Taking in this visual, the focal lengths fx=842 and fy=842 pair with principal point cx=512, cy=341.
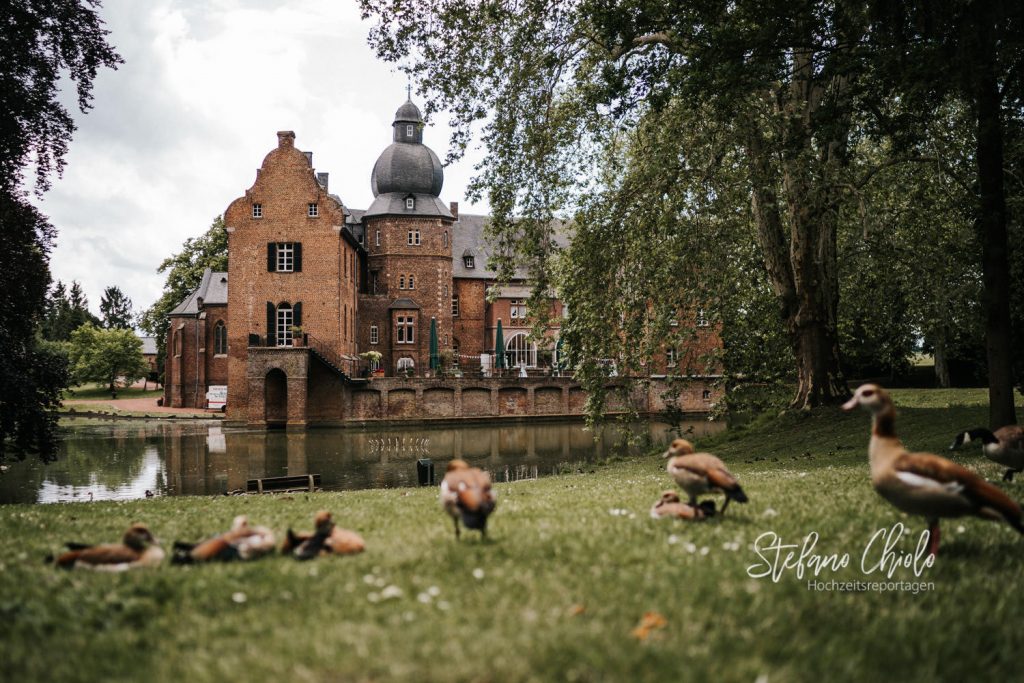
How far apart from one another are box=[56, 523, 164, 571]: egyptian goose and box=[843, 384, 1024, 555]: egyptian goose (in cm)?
432

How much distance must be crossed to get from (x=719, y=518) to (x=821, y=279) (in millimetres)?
15199

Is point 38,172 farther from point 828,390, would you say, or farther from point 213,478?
point 828,390

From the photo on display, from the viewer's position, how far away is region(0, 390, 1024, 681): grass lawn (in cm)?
334

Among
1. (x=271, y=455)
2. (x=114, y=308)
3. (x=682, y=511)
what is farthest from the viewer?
(x=114, y=308)

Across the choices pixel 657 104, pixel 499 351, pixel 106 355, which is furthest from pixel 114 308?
pixel 657 104

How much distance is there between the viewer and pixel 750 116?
56.7 feet

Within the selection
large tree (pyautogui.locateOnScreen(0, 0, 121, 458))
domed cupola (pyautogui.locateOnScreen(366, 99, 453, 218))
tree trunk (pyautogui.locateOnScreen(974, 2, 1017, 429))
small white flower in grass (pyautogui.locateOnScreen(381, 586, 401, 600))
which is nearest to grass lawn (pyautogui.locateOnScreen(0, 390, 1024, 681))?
small white flower in grass (pyautogui.locateOnScreen(381, 586, 401, 600))

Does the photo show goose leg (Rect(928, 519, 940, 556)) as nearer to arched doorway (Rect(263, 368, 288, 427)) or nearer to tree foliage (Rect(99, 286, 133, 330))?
arched doorway (Rect(263, 368, 288, 427))

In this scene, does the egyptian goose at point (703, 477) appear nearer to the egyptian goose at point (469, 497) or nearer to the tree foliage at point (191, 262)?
the egyptian goose at point (469, 497)

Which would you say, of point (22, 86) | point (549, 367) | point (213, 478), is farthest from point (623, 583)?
point (549, 367)

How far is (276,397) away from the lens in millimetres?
48375

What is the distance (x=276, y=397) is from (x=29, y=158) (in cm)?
3297

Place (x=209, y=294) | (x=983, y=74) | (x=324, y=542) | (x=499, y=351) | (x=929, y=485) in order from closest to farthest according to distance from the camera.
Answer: (x=929, y=485), (x=324, y=542), (x=983, y=74), (x=499, y=351), (x=209, y=294)

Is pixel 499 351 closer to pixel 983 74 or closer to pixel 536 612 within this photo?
pixel 983 74
